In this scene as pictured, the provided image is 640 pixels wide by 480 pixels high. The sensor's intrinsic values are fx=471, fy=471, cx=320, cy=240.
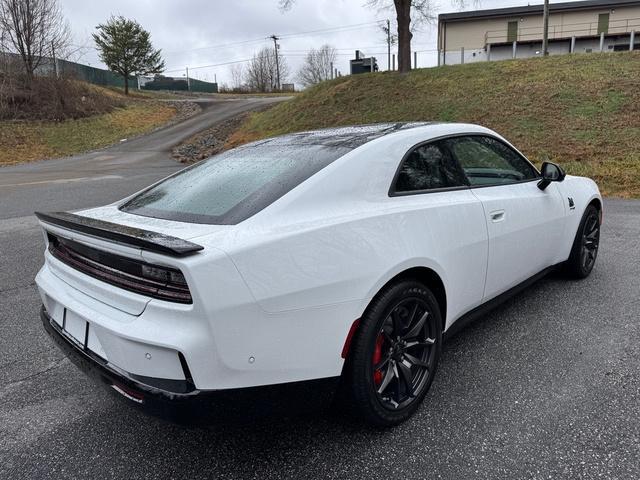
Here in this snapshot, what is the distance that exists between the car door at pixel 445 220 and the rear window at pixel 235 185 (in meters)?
0.42

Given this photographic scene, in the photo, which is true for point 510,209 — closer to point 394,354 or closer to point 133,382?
point 394,354

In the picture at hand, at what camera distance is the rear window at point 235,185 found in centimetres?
215

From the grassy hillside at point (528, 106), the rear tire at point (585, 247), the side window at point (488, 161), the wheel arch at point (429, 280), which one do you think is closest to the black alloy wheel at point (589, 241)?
the rear tire at point (585, 247)

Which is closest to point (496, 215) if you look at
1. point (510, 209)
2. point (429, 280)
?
point (510, 209)

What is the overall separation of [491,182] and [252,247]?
200 cm

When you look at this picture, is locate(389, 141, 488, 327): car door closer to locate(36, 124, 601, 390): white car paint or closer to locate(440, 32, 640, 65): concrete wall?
locate(36, 124, 601, 390): white car paint

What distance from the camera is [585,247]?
4.21 metres

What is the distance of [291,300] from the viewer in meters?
1.86

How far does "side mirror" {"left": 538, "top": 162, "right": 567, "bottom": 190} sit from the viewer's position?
3463mm

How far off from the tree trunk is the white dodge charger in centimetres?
1908

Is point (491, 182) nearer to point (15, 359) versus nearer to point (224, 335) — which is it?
point (224, 335)

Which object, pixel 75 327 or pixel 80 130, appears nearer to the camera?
pixel 75 327

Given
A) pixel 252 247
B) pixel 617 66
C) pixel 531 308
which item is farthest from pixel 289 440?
pixel 617 66

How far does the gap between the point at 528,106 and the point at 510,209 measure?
13.8 metres
